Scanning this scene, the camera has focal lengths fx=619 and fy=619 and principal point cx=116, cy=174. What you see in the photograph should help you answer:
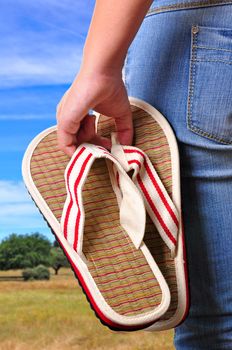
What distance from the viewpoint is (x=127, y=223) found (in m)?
0.84

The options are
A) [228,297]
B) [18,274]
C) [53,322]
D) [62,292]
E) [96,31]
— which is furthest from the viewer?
[18,274]

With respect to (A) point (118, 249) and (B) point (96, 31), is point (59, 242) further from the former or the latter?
(B) point (96, 31)

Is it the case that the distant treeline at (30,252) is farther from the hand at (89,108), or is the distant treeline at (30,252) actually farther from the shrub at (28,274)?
the hand at (89,108)

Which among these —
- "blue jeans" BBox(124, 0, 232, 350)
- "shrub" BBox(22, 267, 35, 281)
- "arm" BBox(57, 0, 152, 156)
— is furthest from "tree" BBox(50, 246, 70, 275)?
"arm" BBox(57, 0, 152, 156)

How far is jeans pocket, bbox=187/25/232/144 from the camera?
0.80 meters

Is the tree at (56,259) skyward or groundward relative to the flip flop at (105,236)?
groundward

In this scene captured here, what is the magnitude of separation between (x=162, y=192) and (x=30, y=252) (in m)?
2.57

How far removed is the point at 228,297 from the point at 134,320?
0.52 ft

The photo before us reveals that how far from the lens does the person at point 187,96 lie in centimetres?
76

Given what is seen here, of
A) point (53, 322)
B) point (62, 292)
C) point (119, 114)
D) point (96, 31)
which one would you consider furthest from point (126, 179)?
point (62, 292)

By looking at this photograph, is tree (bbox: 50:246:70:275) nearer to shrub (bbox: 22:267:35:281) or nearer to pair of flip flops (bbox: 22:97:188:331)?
shrub (bbox: 22:267:35:281)

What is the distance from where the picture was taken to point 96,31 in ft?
2.50

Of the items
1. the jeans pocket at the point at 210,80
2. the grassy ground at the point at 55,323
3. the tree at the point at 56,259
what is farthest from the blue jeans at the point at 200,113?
the tree at the point at 56,259

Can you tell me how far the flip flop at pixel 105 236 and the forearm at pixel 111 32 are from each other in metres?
0.13
